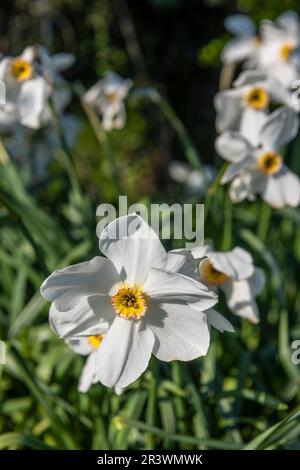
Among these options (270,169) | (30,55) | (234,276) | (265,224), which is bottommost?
(265,224)

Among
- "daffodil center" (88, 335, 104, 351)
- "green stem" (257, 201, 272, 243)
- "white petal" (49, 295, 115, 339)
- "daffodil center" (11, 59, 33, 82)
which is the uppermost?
"daffodil center" (11, 59, 33, 82)

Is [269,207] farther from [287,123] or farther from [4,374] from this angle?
[4,374]

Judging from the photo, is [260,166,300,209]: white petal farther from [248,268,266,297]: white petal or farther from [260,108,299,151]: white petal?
[248,268,266,297]: white petal

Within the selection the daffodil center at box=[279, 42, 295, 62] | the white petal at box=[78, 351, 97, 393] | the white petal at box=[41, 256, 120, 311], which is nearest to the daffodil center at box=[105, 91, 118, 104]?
the daffodil center at box=[279, 42, 295, 62]

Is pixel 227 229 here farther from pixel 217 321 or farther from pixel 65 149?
Result: pixel 217 321

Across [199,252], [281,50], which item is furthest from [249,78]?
[199,252]

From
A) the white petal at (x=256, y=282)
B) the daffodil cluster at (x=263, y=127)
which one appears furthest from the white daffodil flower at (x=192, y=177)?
the white petal at (x=256, y=282)
